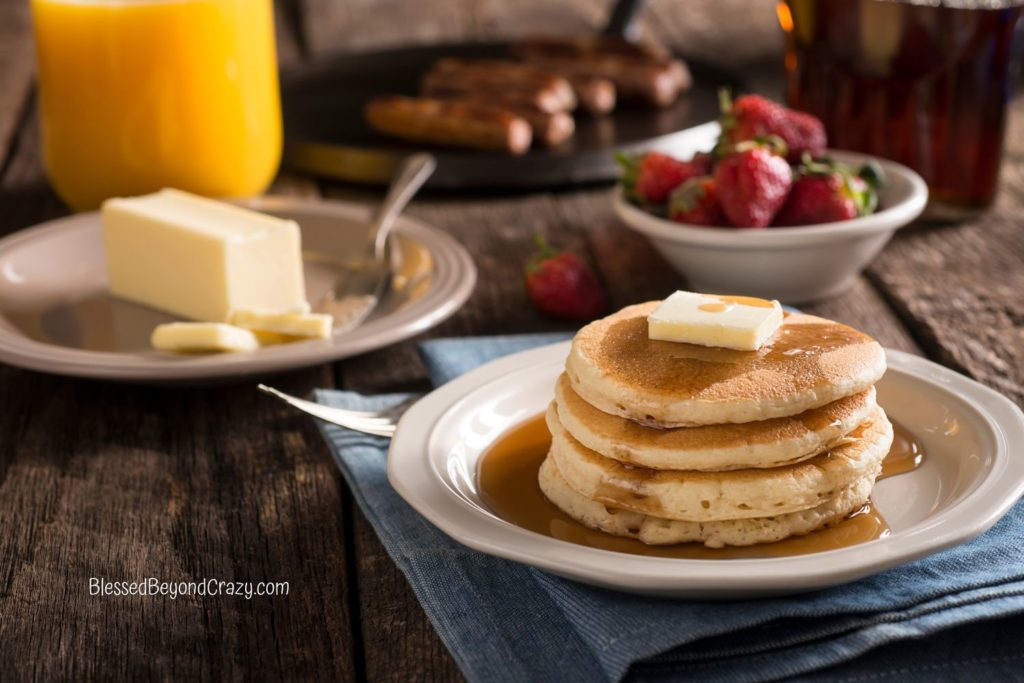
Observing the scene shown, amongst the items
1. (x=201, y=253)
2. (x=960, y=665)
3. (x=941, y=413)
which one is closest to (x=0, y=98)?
(x=201, y=253)

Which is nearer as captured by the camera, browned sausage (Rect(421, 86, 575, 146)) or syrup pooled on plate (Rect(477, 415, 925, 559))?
syrup pooled on plate (Rect(477, 415, 925, 559))

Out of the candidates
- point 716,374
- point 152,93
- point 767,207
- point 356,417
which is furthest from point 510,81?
point 716,374

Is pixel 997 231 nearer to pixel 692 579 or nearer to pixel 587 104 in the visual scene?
pixel 587 104

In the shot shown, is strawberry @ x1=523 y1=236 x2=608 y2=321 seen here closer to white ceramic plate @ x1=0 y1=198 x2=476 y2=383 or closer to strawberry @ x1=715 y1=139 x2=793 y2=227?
white ceramic plate @ x1=0 y1=198 x2=476 y2=383

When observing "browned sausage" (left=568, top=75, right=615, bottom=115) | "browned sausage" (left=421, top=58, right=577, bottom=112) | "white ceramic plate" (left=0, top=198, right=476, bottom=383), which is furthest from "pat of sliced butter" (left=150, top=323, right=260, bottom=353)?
"browned sausage" (left=568, top=75, right=615, bottom=115)

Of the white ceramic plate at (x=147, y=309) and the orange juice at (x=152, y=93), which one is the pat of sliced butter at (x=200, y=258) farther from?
the orange juice at (x=152, y=93)

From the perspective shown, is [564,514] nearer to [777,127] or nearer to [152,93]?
[777,127]
